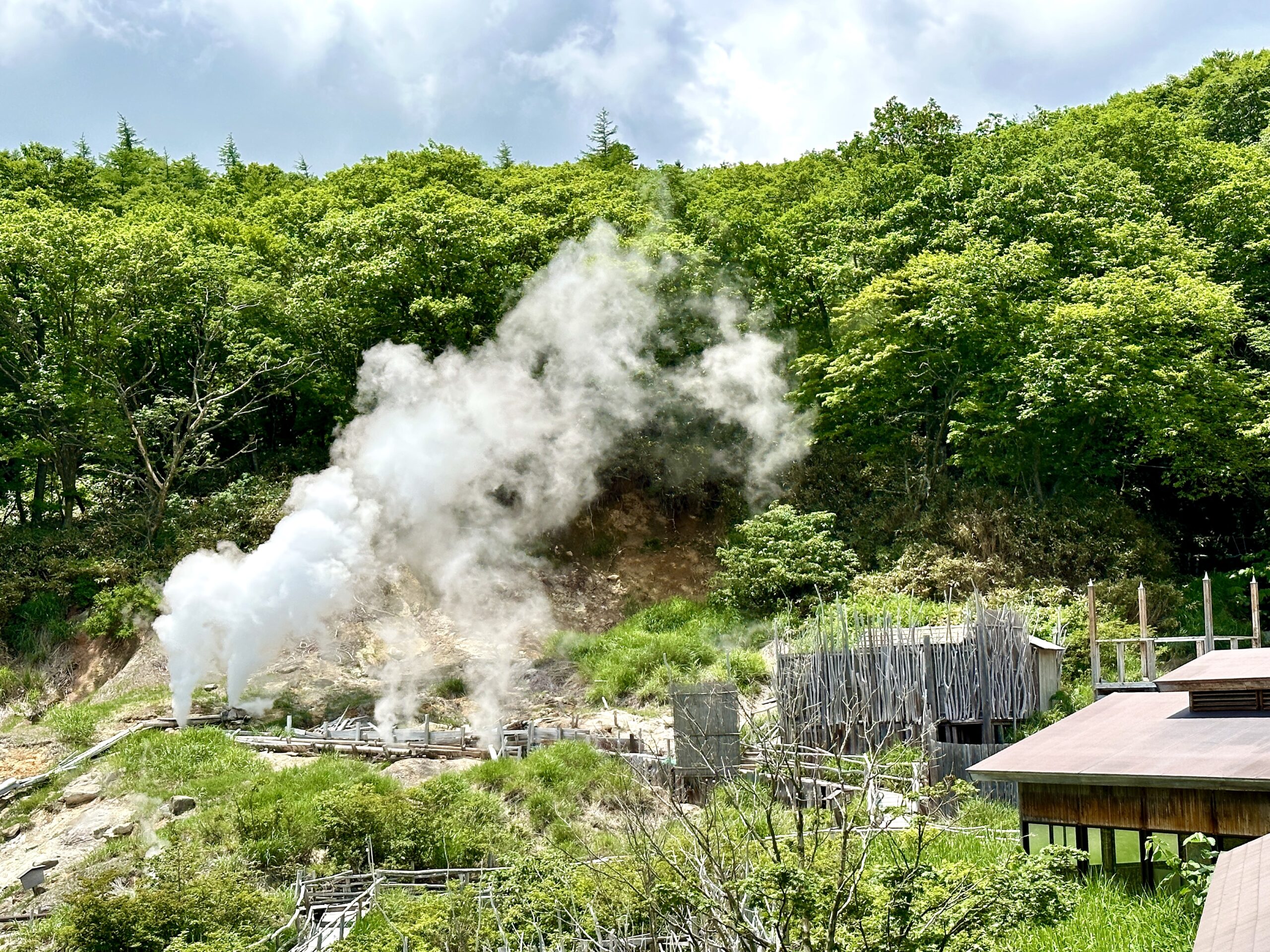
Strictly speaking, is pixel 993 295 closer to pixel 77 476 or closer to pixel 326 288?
pixel 326 288

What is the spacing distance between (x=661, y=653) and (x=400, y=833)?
8661 mm

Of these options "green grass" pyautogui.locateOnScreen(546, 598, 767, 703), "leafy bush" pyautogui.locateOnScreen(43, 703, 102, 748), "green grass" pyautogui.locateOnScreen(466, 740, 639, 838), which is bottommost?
"green grass" pyautogui.locateOnScreen(466, 740, 639, 838)

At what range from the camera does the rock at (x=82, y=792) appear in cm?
1725

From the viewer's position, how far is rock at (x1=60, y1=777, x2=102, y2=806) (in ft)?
→ 56.6

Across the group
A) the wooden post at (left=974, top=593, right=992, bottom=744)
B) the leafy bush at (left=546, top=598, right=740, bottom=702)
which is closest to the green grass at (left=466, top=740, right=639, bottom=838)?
the leafy bush at (left=546, top=598, right=740, bottom=702)

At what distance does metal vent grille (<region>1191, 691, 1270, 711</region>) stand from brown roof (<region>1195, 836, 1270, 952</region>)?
15.6ft

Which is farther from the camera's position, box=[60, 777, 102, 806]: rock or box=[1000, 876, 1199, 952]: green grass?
box=[60, 777, 102, 806]: rock

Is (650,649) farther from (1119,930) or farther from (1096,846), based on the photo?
(1119,930)

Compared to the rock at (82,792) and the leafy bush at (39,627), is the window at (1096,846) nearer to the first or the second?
the rock at (82,792)

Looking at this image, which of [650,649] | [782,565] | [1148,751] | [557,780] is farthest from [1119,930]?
[782,565]

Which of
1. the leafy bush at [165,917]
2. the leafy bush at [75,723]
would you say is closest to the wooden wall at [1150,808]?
the leafy bush at [165,917]

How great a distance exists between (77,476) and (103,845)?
16.1m

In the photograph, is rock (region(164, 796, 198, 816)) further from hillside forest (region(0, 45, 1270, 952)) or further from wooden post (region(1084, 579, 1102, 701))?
wooden post (region(1084, 579, 1102, 701))

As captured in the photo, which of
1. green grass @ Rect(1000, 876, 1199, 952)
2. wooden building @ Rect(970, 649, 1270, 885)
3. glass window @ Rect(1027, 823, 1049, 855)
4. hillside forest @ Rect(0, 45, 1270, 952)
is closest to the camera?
green grass @ Rect(1000, 876, 1199, 952)
